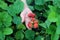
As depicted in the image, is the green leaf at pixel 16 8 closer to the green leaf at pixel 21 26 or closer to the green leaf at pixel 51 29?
the green leaf at pixel 21 26

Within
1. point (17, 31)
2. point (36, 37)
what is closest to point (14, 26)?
point (17, 31)

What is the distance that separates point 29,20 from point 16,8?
0.37 feet

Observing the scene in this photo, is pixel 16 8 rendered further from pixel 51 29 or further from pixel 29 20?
pixel 51 29

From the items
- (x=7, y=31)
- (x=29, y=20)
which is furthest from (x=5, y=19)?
(x=29, y=20)

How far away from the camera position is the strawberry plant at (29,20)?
1065mm

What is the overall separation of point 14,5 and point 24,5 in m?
0.11

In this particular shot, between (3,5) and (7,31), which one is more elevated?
(3,5)

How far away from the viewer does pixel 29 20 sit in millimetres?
1188

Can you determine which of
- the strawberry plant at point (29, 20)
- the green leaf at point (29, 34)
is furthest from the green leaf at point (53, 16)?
the green leaf at point (29, 34)

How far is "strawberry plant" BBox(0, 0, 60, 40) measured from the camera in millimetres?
1065

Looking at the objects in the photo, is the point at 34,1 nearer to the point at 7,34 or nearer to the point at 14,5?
the point at 14,5

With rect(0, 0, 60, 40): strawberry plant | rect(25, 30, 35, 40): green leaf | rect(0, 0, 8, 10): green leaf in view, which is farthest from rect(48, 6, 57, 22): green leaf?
rect(0, 0, 8, 10): green leaf

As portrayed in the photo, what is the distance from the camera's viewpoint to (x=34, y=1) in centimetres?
126

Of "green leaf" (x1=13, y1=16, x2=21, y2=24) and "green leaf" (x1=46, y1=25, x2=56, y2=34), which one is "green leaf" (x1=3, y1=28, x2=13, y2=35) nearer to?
"green leaf" (x1=13, y1=16, x2=21, y2=24)
